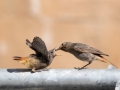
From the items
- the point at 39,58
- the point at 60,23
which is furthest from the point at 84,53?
the point at 60,23

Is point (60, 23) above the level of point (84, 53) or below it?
above

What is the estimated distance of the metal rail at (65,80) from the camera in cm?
270

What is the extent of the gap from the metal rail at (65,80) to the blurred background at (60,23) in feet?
24.1

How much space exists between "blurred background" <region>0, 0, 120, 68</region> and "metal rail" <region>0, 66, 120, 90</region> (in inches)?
289

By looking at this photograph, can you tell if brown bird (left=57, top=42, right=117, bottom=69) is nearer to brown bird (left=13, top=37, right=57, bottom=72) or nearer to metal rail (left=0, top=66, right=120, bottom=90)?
brown bird (left=13, top=37, right=57, bottom=72)

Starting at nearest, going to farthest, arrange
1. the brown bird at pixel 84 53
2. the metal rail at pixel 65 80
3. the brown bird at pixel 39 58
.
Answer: the metal rail at pixel 65 80
the brown bird at pixel 39 58
the brown bird at pixel 84 53

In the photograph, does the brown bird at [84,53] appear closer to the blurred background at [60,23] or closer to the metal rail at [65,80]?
the metal rail at [65,80]

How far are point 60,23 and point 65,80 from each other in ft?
25.1

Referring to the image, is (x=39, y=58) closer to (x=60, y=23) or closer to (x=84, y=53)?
(x=84, y=53)

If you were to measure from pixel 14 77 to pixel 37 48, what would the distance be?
1.01 metres

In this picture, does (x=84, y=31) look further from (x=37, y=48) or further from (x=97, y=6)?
(x=37, y=48)

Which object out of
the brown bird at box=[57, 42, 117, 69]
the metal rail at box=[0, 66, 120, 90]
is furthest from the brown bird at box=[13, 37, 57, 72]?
the brown bird at box=[57, 42, 117, 69]

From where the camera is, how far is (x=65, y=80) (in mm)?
2717

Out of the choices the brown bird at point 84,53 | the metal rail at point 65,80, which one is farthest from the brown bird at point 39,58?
the brown bird at point 84,53
